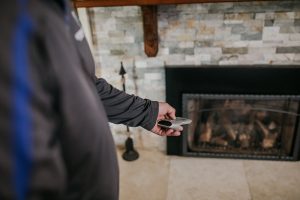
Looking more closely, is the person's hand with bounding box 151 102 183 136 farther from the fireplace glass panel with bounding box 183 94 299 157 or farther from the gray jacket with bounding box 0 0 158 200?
the fireplace glass panel with bounding box 183 94 299 157

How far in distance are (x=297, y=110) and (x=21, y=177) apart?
72.8 inches

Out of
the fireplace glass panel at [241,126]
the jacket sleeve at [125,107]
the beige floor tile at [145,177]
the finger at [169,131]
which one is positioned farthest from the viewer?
the fireplace glass panel at [241,126]

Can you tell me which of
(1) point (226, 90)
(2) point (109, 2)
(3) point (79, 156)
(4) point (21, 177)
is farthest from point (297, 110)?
(4) point (21, 177)

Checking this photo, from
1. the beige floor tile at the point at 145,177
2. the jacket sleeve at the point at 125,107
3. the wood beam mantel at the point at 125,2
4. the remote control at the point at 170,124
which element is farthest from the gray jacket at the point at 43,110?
the beige floor tile at the point at 145,177

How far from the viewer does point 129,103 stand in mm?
930

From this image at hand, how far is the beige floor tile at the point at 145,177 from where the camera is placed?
1.74 metres

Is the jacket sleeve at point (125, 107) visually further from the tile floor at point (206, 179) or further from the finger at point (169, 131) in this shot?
the tile floor at point (206, 179)

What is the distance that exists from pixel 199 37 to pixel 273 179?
1009mm

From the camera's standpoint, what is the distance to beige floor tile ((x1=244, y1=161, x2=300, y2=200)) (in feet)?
5.55

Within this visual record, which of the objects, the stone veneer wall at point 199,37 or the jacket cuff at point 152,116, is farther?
the stone veneer wall at point 199,37

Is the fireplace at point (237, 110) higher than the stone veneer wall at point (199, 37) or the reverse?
the reverse

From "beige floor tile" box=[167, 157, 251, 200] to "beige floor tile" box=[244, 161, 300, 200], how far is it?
55mm

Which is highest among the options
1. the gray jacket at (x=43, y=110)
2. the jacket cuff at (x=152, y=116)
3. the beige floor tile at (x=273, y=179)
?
the gray jacket at (x=43, y=110)

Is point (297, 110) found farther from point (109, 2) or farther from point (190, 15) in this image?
point (109, 2)
